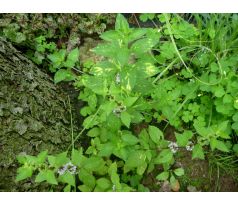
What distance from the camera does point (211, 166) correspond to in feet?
7.11

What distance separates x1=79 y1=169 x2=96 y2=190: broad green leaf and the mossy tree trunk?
247 millimetres

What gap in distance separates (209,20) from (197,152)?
1.07 meters

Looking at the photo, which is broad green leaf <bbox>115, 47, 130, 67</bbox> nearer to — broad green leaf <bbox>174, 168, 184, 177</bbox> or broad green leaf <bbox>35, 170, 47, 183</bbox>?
broad green leaf <bbox>35, 170, 47, 183</bbox>

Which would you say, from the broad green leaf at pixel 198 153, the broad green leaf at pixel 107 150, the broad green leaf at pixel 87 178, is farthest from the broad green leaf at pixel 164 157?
the broad green leaf at pixel 87 178

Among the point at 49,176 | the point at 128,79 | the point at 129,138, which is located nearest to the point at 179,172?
the point at 129,138

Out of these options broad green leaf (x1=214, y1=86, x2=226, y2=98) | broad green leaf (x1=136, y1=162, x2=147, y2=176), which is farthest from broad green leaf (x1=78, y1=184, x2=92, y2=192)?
broad green leaf (x1=214, y1=86, x2=226, y2=98)

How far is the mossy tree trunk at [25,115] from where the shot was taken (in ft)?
5.67

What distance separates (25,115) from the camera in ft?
6.05

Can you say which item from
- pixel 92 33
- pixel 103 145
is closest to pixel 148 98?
pixel 103 145

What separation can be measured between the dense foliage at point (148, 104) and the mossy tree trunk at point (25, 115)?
0.11m

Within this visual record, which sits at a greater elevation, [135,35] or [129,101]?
[135,35]

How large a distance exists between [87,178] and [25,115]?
459 millimetres

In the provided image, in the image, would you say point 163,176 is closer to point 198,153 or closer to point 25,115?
point 198,153

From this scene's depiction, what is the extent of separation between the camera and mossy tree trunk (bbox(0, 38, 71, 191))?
1728 mm
